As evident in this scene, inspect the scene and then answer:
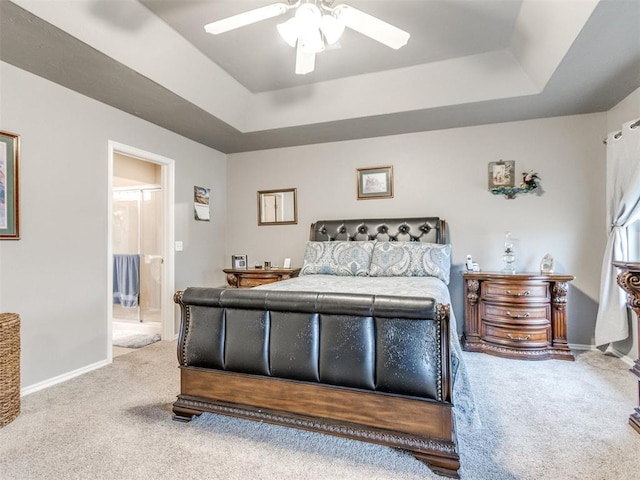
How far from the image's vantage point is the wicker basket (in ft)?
6.50

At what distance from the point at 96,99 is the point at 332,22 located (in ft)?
7.67

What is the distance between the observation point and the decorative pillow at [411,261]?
10.4 feet

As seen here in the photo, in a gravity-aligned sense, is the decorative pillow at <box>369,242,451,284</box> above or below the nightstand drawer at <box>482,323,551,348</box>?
above

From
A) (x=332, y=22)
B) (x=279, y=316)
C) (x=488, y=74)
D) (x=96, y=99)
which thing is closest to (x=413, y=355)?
(x=279, y=316)

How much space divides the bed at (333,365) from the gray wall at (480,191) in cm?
191

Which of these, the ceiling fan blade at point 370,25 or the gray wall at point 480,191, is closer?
the ceiling fan blade at point 370,25

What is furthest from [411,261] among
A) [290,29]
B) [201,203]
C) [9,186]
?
[9,186]

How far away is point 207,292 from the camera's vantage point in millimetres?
1964

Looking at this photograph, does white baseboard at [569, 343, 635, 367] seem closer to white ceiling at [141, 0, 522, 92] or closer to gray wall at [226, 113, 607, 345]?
gray wall at [226, 113, 607, 345]

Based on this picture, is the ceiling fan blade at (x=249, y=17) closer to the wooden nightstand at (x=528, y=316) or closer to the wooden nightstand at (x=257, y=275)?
the wooden nightstand at (x=257, y=275)

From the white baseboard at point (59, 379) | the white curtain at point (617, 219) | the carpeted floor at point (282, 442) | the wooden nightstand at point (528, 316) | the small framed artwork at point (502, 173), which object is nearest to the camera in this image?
the carpeted floor at point (282, 442)

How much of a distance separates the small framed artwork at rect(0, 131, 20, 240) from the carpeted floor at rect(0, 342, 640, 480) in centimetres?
123

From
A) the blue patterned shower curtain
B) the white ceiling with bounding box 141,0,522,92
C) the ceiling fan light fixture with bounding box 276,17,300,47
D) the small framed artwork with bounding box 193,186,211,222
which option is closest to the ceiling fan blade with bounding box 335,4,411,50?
the ceiling fan light fixture with bounding box 276,17,300,47

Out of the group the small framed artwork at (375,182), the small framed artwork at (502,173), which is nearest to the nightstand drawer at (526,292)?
the small framed artwork at (502,173)
